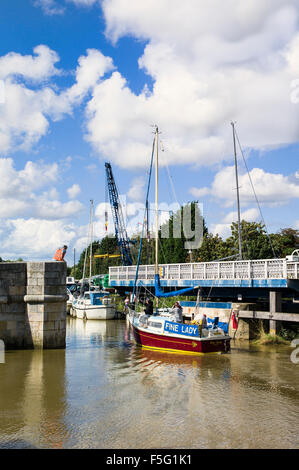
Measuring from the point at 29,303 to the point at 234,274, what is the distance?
12.6m

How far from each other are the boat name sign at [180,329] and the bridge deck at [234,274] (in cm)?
657

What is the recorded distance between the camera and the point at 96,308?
37.2 meters

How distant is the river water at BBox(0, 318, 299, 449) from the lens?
9.45 meters

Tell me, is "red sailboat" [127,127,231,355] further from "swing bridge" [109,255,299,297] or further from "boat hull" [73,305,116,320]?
"boat hull" [73,305,116,320]

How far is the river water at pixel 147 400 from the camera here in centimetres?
945

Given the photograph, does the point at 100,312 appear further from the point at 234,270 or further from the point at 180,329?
the point at 180,329

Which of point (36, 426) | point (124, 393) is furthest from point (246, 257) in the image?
point (36, 426)

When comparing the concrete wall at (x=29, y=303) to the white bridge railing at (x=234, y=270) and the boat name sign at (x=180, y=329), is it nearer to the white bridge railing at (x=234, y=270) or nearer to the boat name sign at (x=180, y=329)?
the boat name sign at (x=180, y=329)

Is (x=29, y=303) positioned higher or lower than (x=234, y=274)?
lower

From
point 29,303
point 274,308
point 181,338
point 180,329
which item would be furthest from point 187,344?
point 29,303

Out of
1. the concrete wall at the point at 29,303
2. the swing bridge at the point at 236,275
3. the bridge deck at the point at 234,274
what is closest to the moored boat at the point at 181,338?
the concrete wall at the point at 29,303

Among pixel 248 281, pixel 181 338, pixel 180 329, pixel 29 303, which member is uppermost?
pixel 248 281
